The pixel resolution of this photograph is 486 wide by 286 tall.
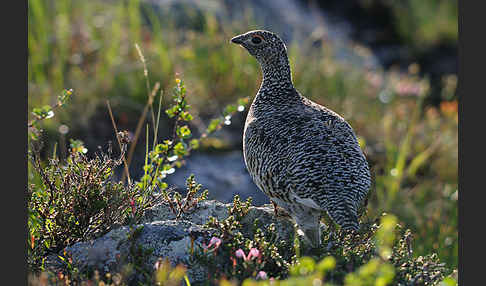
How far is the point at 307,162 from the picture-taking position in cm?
334

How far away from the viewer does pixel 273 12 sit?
13.1 meters

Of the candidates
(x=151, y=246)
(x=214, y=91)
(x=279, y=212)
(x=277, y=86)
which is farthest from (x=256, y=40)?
(x=214, y=91)

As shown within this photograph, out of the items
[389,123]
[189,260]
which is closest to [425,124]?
[389,123]

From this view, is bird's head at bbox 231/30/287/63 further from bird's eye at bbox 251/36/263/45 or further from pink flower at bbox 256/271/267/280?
pink flower at bbox 256/271/267/280

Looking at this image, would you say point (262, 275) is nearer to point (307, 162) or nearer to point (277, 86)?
point (307, 162)

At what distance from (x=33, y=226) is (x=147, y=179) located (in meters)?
0.78

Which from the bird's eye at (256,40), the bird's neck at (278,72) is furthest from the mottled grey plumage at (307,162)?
the bird's eye at (256,40)

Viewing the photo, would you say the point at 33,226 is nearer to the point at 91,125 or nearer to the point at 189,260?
the point at 189,260

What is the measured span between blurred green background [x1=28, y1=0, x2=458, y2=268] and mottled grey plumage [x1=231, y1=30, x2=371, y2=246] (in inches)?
54.6

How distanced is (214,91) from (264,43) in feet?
10.4

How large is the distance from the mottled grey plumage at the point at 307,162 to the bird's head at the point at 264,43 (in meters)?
0.41

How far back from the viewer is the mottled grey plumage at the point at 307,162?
3.21 meters

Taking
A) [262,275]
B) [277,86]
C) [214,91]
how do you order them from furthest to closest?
[214,91] < [277,86] < [262,275]

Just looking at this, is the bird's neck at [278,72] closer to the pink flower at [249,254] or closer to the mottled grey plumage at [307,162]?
the mottled grey plumage at [307,162]
